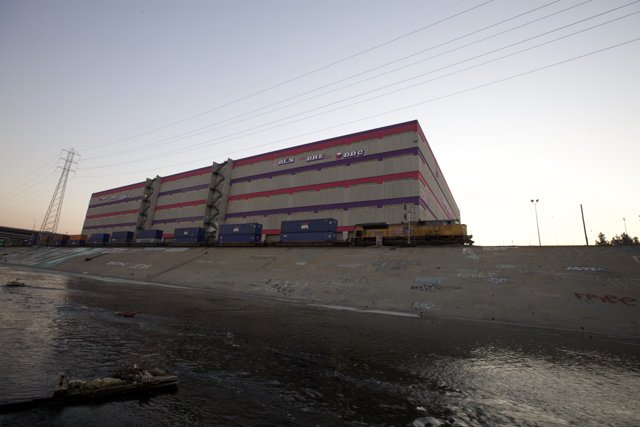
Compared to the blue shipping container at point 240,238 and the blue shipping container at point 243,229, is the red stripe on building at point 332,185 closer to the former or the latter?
the blue shipping container at point 243,229

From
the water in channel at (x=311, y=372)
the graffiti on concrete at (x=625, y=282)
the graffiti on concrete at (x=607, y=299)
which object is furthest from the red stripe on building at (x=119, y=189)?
the graffiti on concrete at (x=625, y=282)

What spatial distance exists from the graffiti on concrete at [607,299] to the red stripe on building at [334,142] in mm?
29348

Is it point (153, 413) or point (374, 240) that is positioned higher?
point (374, 240)

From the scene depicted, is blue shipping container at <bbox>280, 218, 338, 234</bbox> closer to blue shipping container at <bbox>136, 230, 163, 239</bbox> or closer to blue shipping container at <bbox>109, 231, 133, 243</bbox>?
blue shipping container at <bbox>136, 230, 163, 239</bbox>

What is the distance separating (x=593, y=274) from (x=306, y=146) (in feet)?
132

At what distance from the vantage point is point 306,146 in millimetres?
Result: 50375

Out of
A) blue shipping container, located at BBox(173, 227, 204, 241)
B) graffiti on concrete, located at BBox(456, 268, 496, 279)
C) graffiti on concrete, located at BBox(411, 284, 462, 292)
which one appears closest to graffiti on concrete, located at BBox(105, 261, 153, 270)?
blue shipping container, located at BBox(173, 227, 204, 241)

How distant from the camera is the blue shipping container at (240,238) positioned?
44.0 meters

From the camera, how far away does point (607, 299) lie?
16.2 metres

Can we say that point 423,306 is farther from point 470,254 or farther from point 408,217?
point 408,217

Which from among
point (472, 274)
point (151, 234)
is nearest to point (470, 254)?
point (472, 274)

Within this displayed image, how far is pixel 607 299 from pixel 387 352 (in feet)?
52.9

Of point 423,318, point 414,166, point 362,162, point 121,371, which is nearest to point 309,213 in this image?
point 362,162

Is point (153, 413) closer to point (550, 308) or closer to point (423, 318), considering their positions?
point (423, 318)
